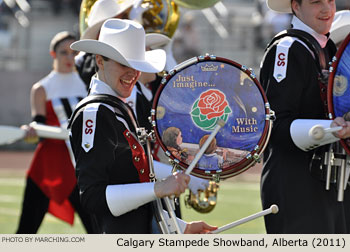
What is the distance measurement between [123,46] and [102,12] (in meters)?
1.02

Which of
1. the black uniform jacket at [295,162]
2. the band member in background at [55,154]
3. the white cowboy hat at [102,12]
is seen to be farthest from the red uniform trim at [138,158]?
the band member in background at [55,154]

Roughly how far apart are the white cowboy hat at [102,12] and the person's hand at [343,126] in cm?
153

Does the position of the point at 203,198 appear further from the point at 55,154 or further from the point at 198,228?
the point at 55,154

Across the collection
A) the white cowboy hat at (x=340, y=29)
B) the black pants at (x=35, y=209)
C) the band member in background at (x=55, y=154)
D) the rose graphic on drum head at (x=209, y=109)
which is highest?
the white cowboy hat at (x=340, y=29)

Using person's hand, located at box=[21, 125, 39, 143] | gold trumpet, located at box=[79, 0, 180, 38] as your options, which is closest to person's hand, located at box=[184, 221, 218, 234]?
gold trumpet, located at box=[79, 0, 180, 38]

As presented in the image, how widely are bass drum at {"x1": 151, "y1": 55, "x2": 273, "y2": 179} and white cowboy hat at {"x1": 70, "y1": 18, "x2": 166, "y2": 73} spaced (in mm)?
270

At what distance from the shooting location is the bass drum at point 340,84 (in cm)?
365

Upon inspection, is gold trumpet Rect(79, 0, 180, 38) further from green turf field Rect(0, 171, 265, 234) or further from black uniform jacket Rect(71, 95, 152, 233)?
green turf field Rect(0, 171, 265, 234)

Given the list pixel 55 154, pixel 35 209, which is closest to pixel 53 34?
pixel 55 154

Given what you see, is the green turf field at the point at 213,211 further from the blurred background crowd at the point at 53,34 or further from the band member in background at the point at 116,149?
the blurred background crowd at the point at 53,34

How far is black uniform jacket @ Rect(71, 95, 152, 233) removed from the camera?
3.53 meters

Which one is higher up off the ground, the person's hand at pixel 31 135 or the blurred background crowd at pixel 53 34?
the blurred background crowd at pixel 53 34

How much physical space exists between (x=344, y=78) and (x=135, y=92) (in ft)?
5.11

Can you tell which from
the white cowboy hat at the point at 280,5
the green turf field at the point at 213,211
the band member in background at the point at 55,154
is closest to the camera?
the white cowboy hat at the point at 280,5
